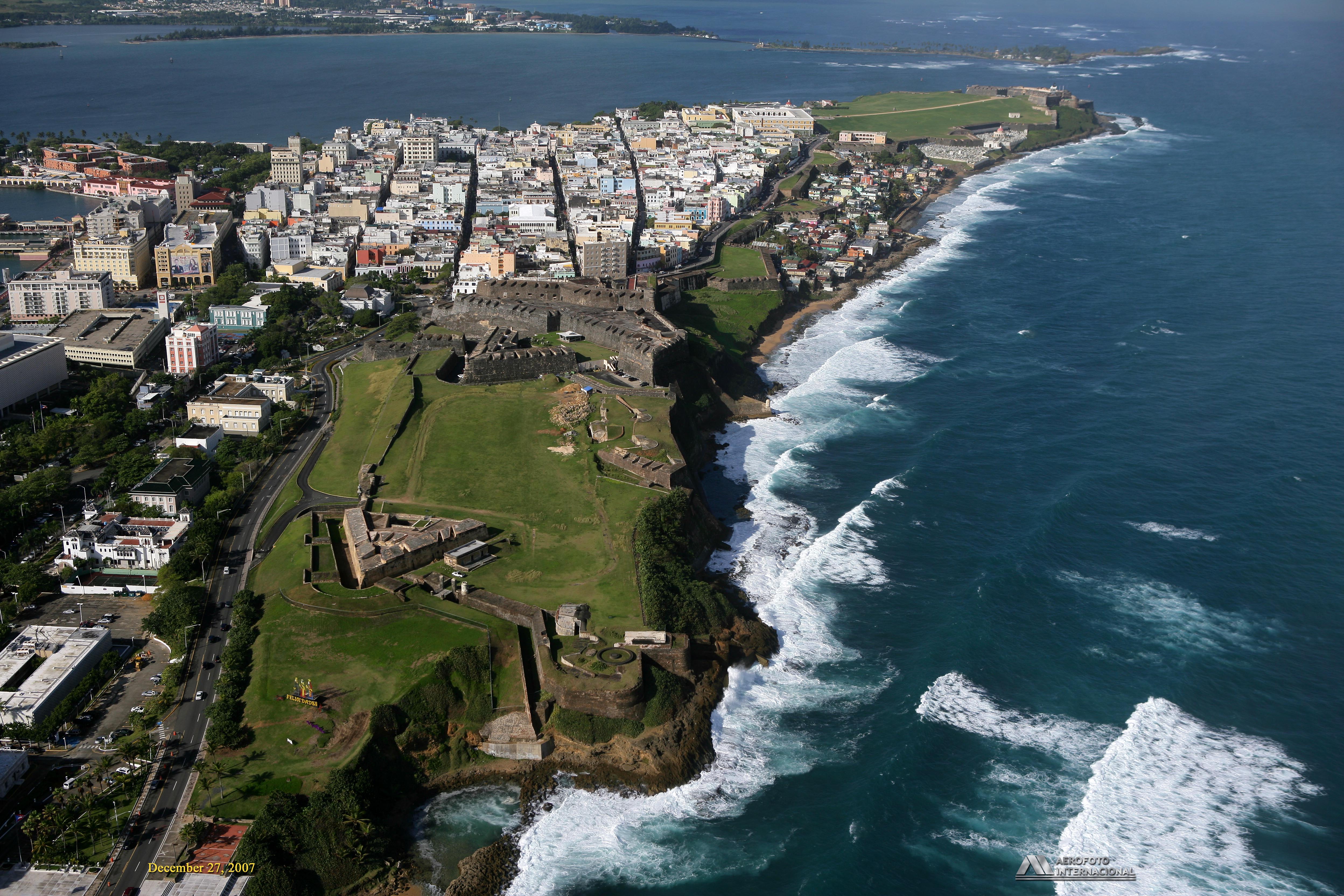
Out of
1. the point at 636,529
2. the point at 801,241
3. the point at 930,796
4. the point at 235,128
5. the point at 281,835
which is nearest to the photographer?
the point at 281,835

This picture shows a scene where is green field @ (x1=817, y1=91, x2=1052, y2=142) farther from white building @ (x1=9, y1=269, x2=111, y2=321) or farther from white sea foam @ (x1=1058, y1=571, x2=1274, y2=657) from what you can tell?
white sea foam @ (x1=1058, y1=571, x2=1274, y2=657)

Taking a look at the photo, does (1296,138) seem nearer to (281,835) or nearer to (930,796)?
(930,796)

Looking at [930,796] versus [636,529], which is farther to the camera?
[636,529]

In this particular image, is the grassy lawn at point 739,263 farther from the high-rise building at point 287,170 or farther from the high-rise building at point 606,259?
the high-rise building at point 287,170

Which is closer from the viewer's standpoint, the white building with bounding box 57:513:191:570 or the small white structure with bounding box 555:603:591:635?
the small white structure with bounding box 555:603:591:635

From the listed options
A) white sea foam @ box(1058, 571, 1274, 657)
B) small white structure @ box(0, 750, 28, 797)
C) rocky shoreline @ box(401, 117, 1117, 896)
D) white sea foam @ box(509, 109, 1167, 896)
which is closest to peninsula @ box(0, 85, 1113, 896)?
rocky shoreline @ box(401, 117, 1117, 896)

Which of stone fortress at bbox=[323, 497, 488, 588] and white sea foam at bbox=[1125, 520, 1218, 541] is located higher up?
stone fortress at bbox=[323, 497, 488, 588]

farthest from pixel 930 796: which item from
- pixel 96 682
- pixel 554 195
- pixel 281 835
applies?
pixel 554 195
